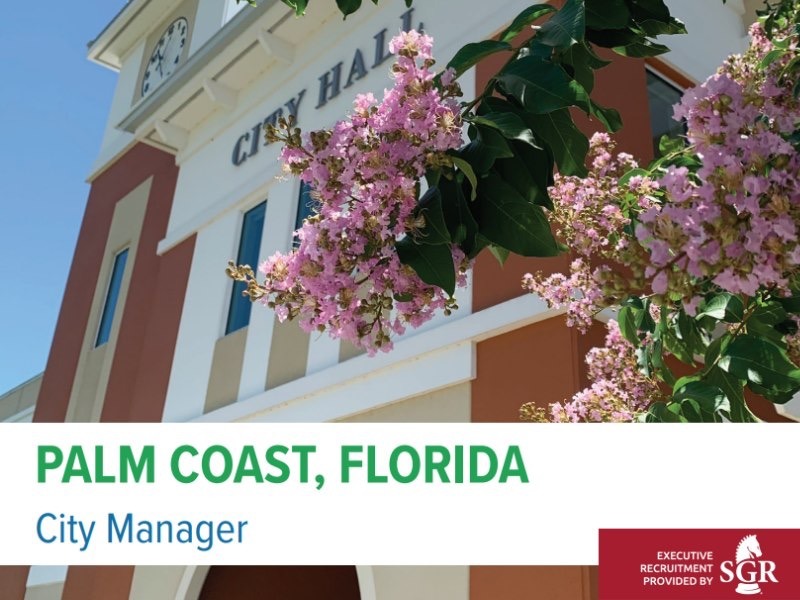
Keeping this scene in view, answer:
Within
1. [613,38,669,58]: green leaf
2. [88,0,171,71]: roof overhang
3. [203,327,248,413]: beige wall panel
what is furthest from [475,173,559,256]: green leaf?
[88,0,171,71]: roof overhang

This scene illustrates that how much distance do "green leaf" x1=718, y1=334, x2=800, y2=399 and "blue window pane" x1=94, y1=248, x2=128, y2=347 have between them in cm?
881

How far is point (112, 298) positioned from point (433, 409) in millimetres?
6417

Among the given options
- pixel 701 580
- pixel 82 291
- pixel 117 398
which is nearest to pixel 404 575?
pixel 701 580

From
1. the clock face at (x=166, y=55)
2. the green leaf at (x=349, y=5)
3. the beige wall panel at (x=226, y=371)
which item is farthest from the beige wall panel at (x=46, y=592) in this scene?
the green leaf at (x=349, y=5)

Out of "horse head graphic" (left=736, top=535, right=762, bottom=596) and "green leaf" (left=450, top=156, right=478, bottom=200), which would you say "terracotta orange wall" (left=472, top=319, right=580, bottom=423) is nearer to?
"horse head graphic" (left=736, top=535, right=762, bottom=596)

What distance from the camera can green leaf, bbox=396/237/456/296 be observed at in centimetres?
161

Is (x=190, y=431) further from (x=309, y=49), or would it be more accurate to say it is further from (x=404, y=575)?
(x=309, y=49)

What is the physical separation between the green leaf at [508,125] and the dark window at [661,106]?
4288 millimetres

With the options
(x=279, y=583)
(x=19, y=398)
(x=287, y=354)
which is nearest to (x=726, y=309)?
(x=287, y=354)

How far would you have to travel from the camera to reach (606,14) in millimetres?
1790

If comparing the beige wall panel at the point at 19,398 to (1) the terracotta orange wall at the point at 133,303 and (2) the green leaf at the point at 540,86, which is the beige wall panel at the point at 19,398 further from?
(2) the green leaf at the point at 540,86

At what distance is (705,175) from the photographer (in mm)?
1289

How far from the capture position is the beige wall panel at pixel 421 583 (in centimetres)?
444

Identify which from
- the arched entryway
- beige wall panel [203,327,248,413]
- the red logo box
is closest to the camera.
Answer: the red logo box
